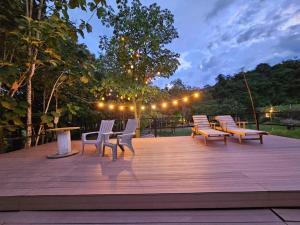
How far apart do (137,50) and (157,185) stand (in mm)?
7262

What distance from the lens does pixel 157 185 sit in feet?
8.84

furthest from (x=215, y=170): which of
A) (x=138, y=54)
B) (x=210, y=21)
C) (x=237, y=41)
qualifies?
(x=237, y=41)

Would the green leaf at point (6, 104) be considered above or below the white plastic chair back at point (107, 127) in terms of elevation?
above

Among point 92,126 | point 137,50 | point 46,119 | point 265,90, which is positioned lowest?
point 92,126

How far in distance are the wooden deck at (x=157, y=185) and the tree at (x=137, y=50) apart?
5336 millimetres

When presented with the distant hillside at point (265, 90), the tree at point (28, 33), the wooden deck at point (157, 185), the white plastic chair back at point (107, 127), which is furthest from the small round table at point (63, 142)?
the distant hillside at point (265, 90)

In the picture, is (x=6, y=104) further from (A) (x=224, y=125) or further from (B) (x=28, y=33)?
(A) (x=224, y=125)

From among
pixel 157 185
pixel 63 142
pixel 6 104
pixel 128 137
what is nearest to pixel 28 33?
pixel 6 104

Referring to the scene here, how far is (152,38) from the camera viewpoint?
8.73 metres

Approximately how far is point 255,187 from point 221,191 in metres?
0.39

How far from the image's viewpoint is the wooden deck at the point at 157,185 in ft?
7.78

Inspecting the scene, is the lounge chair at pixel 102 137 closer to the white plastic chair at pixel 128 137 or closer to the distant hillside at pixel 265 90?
the white plastic chair at pixel 128 137

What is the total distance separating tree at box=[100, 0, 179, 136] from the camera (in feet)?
28.9

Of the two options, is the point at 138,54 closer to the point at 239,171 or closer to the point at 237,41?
the point at 239,171
